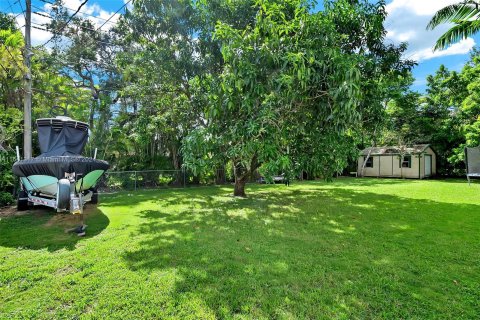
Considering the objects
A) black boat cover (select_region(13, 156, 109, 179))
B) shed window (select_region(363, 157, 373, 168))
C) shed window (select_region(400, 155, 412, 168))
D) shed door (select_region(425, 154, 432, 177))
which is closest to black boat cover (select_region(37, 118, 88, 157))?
black boat cover (select_region(13, 156, 109, 179))

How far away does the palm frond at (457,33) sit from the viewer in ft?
26.6

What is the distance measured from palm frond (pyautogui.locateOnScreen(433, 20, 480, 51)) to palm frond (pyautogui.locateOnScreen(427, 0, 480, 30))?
21 cm

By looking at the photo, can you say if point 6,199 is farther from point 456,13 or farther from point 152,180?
point 456,13

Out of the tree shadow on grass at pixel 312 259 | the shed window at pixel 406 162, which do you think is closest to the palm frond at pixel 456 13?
the tree shadow on grass at pixel 312 259

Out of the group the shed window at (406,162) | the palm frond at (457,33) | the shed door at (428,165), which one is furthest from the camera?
the shed window at (406,162)

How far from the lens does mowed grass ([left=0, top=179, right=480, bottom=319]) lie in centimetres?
231

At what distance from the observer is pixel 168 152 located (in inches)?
547

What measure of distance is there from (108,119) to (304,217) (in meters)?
11.9

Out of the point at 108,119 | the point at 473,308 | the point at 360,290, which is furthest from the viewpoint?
the point at 108,119

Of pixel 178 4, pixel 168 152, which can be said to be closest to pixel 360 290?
pixel 178 4

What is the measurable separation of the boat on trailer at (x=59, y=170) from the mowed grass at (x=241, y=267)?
21.8 inches

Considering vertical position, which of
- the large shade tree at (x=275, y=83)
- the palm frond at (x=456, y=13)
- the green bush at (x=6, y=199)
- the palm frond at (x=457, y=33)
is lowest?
the green bush at (x=6, y=199)

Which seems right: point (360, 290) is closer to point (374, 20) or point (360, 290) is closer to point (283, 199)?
point (283, 199)

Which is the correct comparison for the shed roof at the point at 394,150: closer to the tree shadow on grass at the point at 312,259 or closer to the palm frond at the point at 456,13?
the palm frond at the point at 456,13
